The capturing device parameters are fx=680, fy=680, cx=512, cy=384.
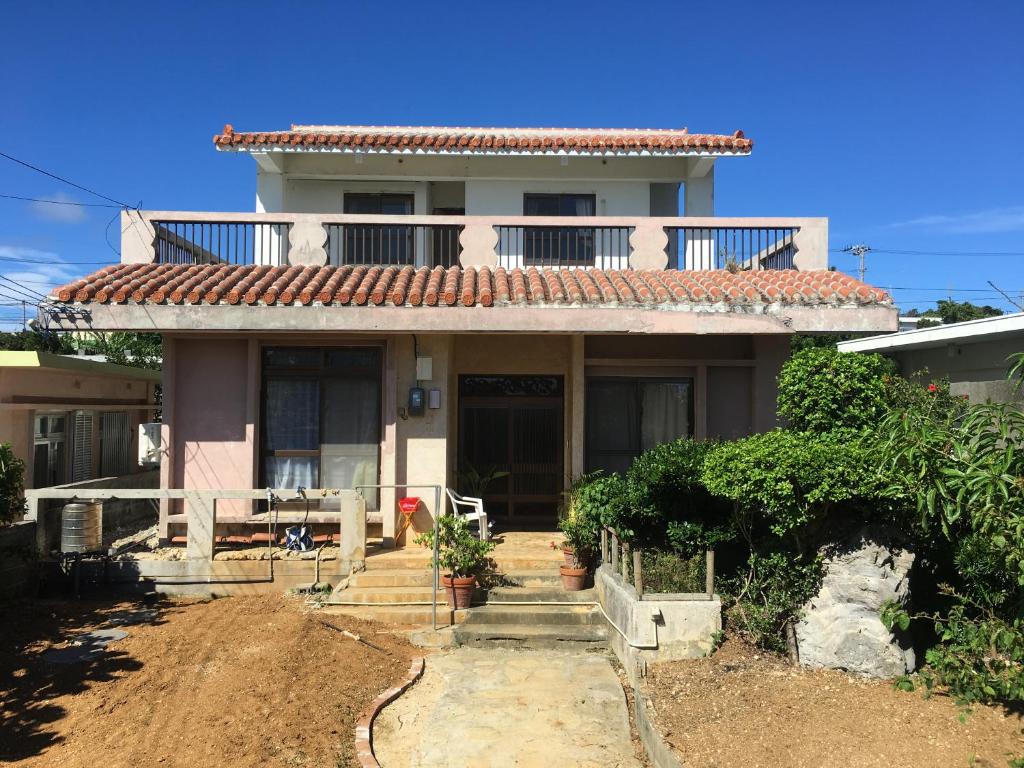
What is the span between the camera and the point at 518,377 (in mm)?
11414

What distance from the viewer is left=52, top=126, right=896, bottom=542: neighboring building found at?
9.08 metres

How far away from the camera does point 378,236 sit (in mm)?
12305

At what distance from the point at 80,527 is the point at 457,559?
498 cm

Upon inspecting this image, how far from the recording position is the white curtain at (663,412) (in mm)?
10586

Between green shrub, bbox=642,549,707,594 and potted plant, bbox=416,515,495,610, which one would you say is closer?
green shrub, bbox=642,549,707,594

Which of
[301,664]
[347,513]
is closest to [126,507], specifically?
[347,513]

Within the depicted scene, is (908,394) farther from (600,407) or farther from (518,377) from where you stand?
(518,377)

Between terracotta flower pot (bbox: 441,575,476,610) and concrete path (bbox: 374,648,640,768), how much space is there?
67 cm

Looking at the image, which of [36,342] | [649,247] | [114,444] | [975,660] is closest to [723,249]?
[649,247]

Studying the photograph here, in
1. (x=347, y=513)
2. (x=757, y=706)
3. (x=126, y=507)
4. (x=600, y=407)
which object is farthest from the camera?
(x=126, y=507)

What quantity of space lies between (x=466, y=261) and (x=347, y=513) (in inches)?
174

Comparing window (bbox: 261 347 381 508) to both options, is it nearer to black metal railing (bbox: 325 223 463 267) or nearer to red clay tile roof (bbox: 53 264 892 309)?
red clay tile roof (bbox: 53 264 892 309)

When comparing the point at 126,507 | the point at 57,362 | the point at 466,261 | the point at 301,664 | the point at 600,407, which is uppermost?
the point at 466,261

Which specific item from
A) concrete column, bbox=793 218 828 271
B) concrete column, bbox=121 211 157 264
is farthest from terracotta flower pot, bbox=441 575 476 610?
concrete column, bbox=793 218 828 271
